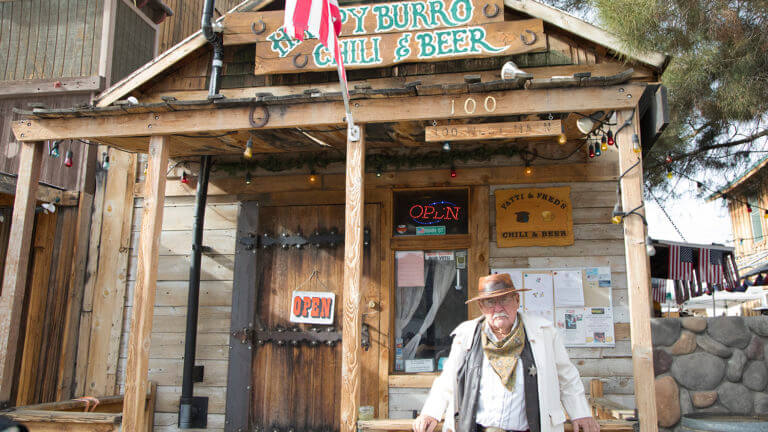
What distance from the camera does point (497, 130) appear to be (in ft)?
14.8

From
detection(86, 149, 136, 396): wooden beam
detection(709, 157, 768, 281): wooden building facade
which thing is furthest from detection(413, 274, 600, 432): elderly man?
detection(709, 157, 768, 281): wooden building facade

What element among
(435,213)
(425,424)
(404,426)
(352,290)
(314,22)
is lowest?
(404,426)

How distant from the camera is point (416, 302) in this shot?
20.1ft

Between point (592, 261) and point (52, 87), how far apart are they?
688cm

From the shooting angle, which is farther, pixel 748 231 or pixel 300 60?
pixel 748 231

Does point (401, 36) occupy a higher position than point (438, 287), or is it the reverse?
point (401, 36)

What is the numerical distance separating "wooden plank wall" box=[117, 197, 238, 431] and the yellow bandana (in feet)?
12.0

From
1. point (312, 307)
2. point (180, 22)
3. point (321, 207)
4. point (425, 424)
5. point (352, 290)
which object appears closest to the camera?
point (425, 424)

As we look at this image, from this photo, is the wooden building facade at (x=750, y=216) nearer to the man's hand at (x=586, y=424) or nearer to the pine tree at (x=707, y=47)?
the pine tree at (x=707, y=47)

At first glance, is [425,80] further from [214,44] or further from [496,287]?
[496,287]

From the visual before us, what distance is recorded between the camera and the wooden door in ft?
19.7

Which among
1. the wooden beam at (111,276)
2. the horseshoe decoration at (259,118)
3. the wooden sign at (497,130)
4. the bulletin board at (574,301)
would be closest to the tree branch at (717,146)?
the bulletin board at (574,301)

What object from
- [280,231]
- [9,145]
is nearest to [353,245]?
[280,231]

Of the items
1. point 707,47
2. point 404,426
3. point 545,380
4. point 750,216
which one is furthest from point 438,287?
point 750,216
